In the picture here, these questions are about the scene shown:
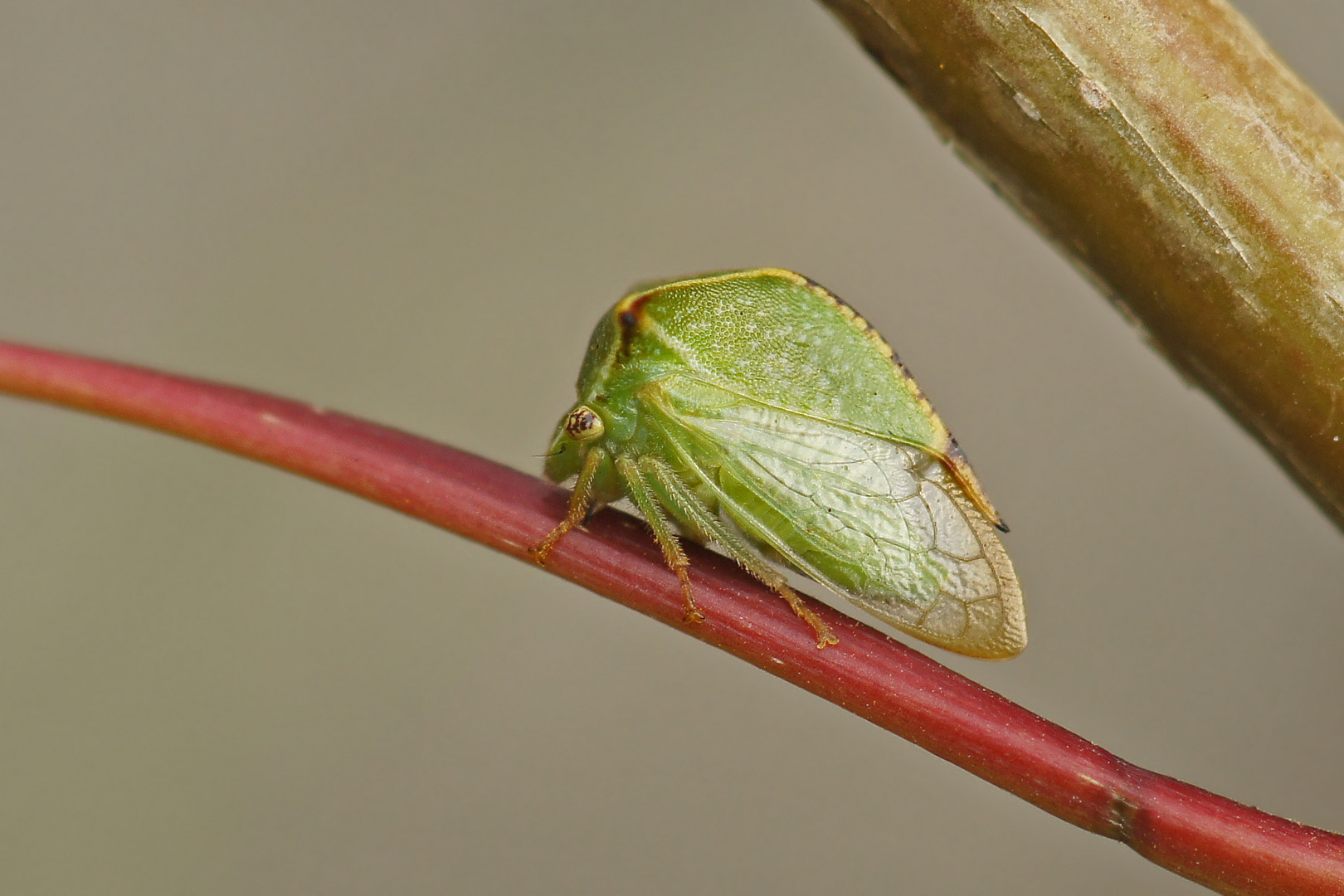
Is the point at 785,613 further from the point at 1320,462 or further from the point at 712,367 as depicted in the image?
the point at 1320,462

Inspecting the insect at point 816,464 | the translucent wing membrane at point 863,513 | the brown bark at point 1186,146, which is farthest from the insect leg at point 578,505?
the brown bark at point 1186,146

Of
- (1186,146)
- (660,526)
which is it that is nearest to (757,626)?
(660,526)

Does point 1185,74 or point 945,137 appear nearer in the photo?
point 1185,74

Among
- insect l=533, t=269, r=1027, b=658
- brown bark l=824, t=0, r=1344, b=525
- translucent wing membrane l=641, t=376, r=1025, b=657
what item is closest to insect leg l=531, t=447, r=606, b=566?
insect l=533, t=269, r=1027, b=658

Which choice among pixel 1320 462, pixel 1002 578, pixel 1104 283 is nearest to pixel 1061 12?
pixel 1104 283

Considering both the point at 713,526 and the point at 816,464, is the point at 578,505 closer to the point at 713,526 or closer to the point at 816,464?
the point at 713,526

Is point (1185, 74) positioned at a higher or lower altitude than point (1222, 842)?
higher

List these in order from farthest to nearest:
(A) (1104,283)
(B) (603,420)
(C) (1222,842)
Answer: (B) (603,420) < (A) (1104,283) < (C) (1222,842)
